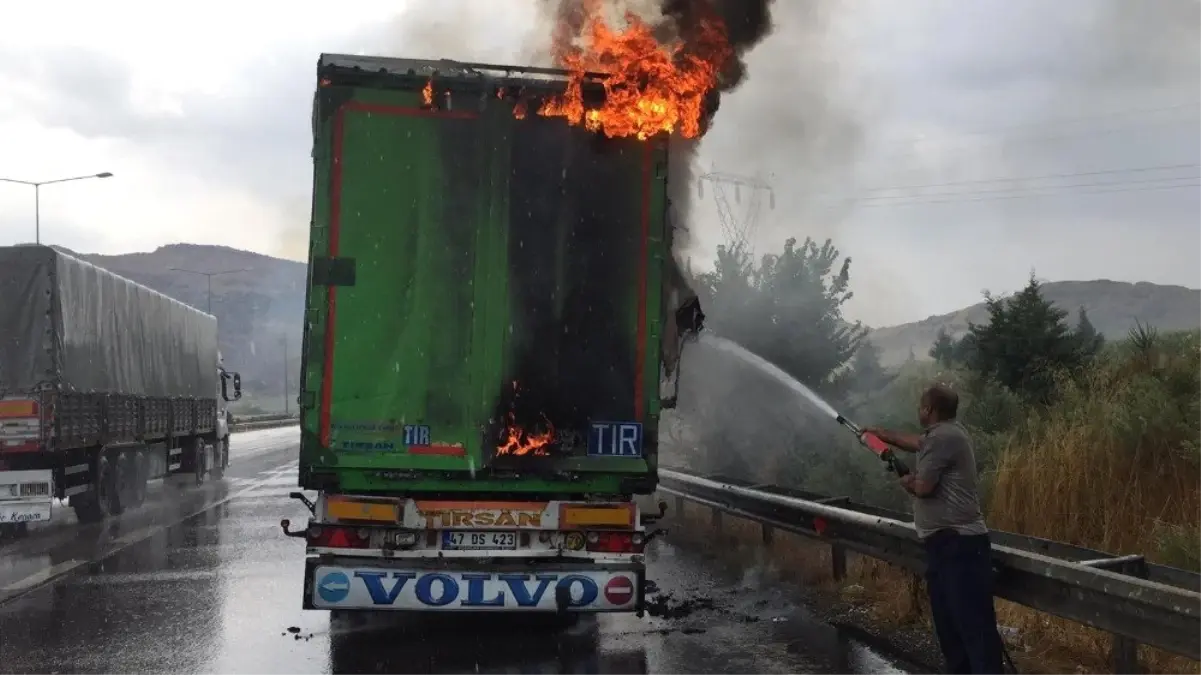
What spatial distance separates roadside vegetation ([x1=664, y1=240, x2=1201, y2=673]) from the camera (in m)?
7.85

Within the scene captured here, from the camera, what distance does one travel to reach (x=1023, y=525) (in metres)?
8.35

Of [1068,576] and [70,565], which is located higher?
[1068,576]

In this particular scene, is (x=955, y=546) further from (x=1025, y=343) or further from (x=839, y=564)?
(x=1025, y=343)

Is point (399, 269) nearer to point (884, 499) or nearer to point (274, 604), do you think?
point (274, 604)

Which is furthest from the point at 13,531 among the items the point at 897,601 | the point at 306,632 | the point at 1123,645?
the point at 1123,645

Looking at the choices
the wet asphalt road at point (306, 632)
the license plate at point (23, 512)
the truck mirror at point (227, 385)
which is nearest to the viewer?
the wet asphalt road at point (306, 632)

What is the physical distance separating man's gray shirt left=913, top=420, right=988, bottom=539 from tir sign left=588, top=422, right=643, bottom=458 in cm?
187

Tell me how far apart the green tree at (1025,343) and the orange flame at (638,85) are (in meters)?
6.84

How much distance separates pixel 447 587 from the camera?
6.24 metres

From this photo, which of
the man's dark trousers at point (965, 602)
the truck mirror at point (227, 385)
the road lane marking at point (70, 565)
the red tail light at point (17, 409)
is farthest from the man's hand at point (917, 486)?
the truck mirror at point (227, 385)

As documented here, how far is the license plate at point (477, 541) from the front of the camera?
6.42 m

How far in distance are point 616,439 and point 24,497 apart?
8.26 m

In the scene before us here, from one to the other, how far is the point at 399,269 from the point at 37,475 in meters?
7.49

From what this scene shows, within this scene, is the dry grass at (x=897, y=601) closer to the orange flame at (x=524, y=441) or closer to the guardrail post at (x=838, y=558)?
the guardrail post at (x=838, y=558)
